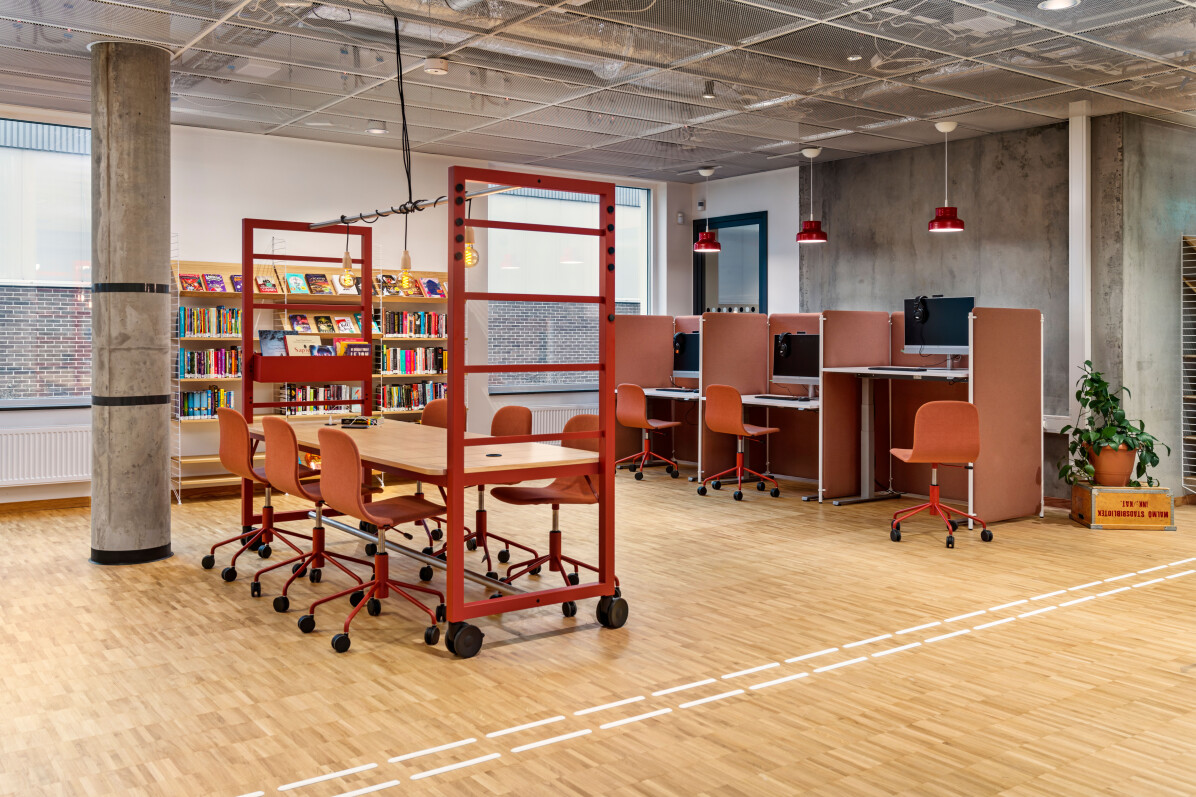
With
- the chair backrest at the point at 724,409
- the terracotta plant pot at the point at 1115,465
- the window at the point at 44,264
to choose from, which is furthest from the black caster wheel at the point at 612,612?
the window at the point at 44,264

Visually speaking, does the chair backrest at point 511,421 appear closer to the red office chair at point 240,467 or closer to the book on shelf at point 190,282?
the red office chair at point 240,467

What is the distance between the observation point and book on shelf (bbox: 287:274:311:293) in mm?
8758

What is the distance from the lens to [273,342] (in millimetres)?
7879

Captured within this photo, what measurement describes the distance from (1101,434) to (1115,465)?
0.84ft

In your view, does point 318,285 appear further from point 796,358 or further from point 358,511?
point 358,511

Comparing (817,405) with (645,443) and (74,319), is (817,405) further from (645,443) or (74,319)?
(74,319)

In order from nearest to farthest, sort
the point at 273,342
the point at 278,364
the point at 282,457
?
the point at 282,457 < the point at 278,364 < the point at 273,342

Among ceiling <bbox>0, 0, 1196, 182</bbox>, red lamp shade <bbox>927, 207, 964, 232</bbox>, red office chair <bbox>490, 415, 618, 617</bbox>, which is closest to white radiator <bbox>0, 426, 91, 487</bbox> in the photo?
ceiling <bbox>0, 0, 1196, 182</bbox>

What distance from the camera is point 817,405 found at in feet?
27.5

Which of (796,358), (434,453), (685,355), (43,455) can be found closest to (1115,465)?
(796,358)

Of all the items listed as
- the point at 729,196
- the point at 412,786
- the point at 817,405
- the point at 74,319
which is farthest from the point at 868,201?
the point at 412,786

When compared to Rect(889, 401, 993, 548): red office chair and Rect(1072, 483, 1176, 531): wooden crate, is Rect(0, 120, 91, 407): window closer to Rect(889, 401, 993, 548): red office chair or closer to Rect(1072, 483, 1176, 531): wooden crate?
Rect(889, 401, 993, 548): red office chair

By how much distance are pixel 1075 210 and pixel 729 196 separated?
4.28 meters

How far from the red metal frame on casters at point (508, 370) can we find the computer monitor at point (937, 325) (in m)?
4.19
